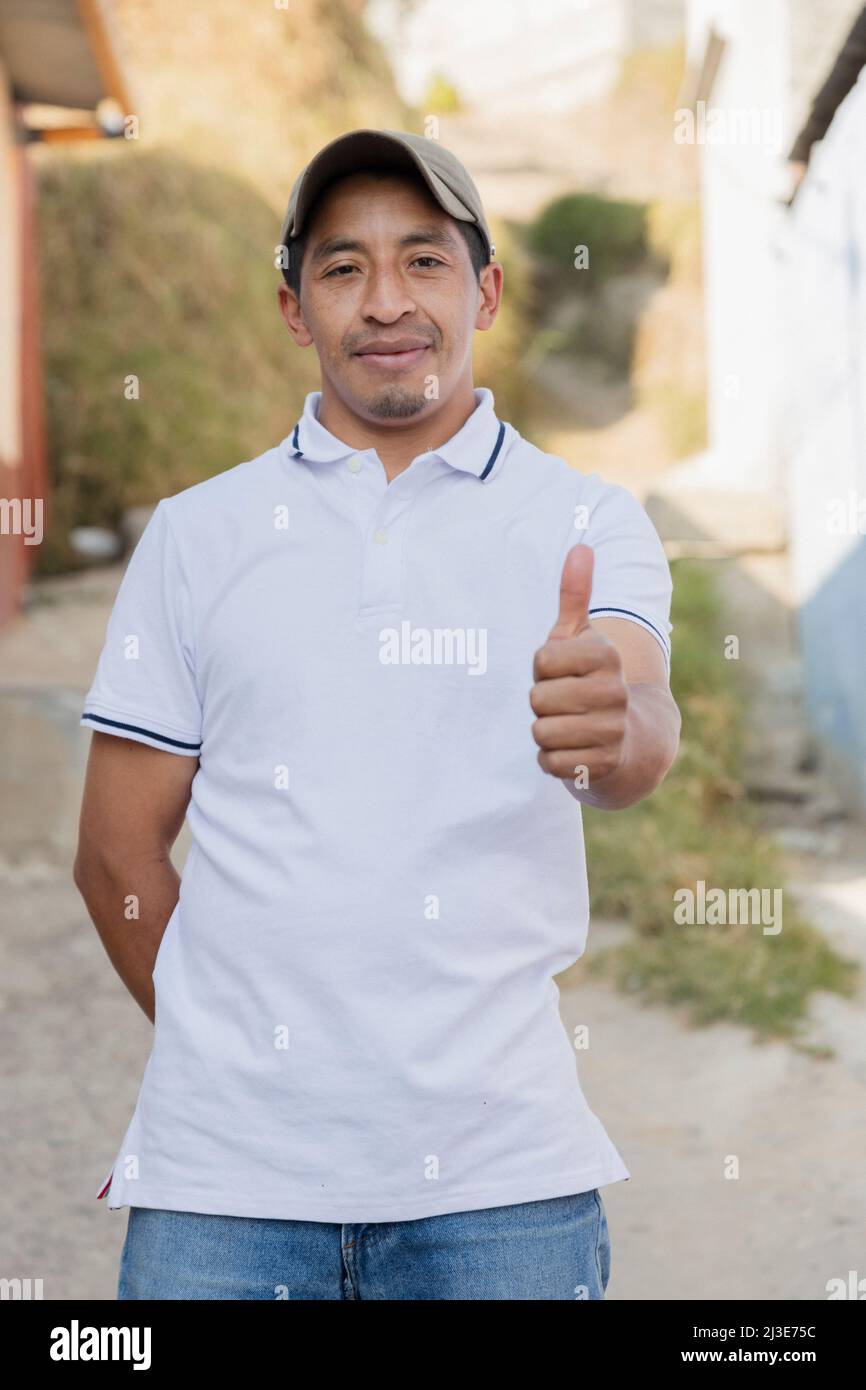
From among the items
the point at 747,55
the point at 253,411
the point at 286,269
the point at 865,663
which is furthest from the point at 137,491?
the point at 286,269

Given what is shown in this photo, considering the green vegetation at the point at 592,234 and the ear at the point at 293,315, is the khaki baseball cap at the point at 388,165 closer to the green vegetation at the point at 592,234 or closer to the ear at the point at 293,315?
the ear at the point at 293,315

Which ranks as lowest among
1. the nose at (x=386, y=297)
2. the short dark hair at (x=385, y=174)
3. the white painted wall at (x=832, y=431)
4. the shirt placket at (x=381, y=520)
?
the shirt placket at (x=381, y=520)

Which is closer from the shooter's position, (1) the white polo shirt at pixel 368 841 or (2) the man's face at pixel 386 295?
(1) the white polo shirt at pixel 368 841

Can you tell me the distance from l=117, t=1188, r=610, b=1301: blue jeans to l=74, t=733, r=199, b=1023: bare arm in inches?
13.8

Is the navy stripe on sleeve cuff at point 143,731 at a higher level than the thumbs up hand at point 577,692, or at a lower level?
higher

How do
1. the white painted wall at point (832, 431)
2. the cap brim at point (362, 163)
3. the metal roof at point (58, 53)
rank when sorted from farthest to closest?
the metal roof at point (58, 53), the white painted wall at point (832, 431), the cap brim at point (362, 163)

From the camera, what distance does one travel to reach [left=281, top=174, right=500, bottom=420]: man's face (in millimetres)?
1705

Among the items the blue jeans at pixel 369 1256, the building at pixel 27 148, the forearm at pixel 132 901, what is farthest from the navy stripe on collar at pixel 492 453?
the building at pixel 27 148

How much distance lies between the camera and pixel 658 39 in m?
21.2

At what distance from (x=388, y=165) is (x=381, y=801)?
741 millimetres

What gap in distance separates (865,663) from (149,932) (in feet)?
16.0

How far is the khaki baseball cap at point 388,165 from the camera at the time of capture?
168 cm

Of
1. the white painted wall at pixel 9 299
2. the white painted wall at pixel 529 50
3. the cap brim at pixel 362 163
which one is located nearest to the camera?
the cap brim at pixel 362 163
